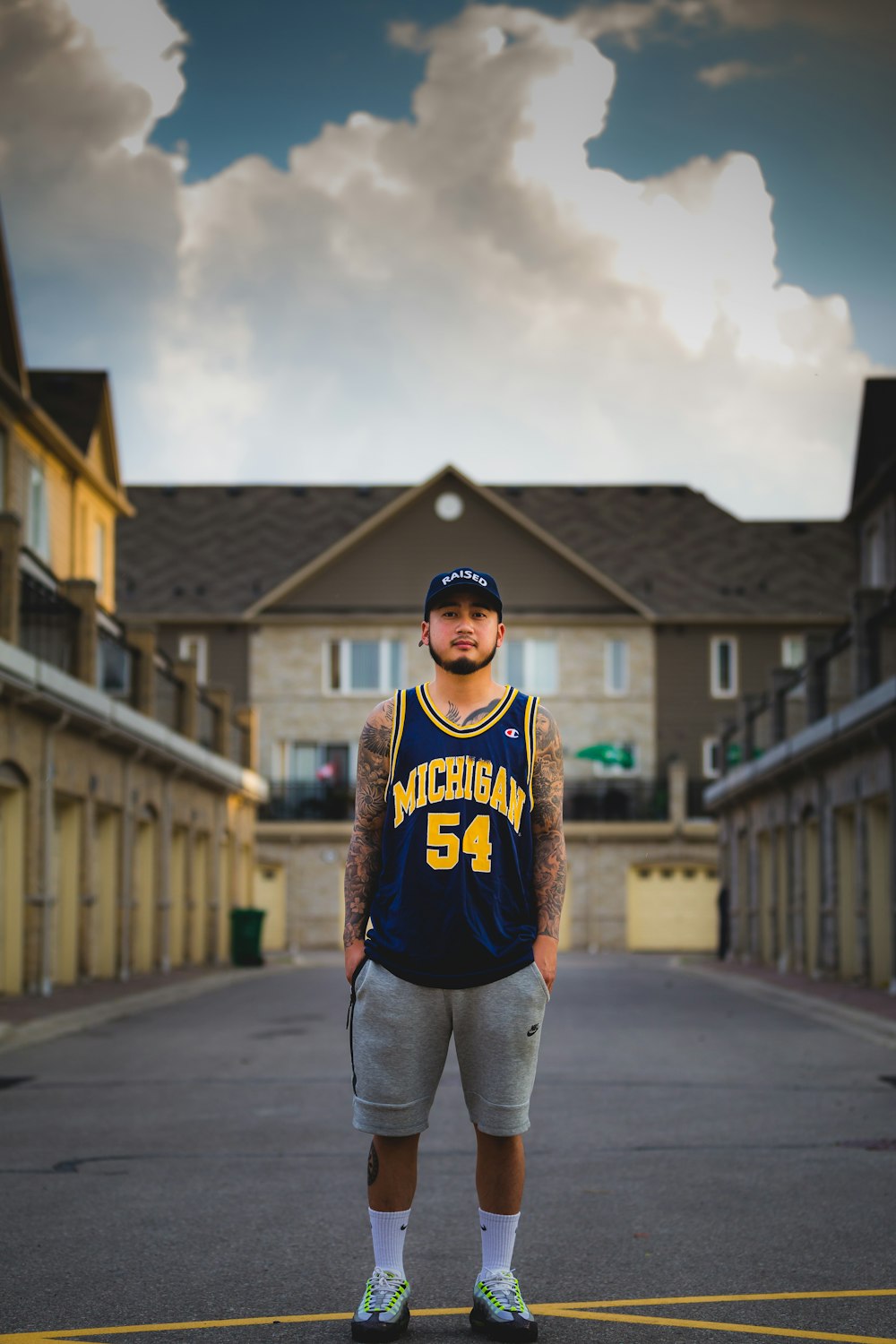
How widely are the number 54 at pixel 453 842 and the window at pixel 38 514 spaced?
72.5 ft

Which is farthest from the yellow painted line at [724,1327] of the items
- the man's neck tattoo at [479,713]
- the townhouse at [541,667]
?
the townhouse at [541,667]

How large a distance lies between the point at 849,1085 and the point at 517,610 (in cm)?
3590

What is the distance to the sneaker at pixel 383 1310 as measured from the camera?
180 inches

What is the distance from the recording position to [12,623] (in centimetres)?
1803

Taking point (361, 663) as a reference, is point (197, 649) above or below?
above

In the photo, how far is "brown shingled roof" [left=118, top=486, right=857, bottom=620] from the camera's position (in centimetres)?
4891

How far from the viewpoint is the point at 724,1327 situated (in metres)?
4.75

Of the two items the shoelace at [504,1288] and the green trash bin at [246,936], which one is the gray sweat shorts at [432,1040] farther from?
the green trash bin at [246,936]

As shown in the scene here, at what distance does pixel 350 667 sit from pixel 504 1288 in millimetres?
42922

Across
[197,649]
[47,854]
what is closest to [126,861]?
[47,854]

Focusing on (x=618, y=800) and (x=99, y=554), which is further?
(x=618, y=800)

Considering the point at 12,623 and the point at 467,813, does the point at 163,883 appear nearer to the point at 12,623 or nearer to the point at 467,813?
the point at 12,623

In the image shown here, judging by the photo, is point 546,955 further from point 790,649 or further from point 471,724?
point 790,649

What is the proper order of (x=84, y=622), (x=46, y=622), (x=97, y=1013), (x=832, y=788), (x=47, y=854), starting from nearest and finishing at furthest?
(x=97, y=1013), (x=47, y=854), (x=46, y=622), (x=84, y=622), (x=832, y=788)
